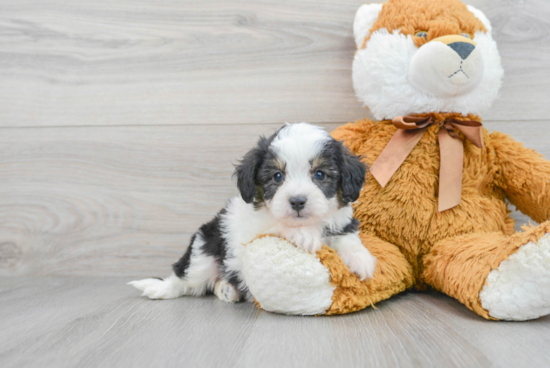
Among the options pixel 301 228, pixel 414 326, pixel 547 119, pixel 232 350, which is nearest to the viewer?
pixel 232 350

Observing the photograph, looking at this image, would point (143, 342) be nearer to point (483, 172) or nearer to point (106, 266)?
point (106, 266)

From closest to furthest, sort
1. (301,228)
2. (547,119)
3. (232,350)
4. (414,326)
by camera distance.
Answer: (232,350)
(414,326)
(301,228)
(547,119)

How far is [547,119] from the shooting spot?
2018 millimetres

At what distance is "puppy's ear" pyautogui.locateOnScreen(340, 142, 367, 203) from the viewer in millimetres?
1439

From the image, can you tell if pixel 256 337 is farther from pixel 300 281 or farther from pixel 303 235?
pixel 303 235

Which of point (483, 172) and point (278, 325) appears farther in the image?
point (483, 172)

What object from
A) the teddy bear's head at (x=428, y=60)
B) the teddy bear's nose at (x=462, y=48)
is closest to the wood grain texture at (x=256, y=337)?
the teddy bear's head at (x=428, y=60)

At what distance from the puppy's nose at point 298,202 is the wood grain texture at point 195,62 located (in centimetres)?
86

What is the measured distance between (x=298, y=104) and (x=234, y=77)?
1.15ft

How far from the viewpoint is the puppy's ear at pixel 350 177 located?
1.44 metres

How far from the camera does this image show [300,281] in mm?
1338

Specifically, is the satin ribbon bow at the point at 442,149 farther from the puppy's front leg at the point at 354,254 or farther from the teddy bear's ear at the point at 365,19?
the teddy bear's ear at the point at 365,19

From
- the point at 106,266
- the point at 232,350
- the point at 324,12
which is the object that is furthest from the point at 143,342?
the point at 324,12

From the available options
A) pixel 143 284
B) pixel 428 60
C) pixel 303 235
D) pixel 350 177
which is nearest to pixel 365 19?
pixel 428 60
